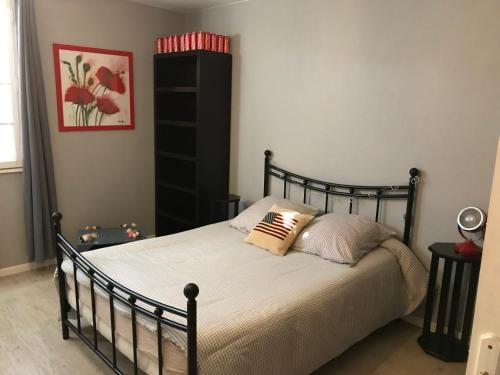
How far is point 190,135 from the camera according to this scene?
4195 millimetres

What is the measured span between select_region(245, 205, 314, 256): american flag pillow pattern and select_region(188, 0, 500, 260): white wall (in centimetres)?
53

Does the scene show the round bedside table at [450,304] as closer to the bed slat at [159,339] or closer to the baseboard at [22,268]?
the bed slat at [159,339]

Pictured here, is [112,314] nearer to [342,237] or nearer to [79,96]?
[342,237]

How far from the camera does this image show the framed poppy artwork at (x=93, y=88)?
356cm

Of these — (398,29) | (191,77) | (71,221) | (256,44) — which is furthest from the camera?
(191,77)

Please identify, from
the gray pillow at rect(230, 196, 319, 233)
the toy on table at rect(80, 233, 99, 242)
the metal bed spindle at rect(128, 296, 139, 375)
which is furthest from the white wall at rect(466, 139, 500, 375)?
the toy on table at rect(80, 233, 99, 242)

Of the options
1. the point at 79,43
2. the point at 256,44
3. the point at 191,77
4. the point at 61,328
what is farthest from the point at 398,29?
the point at 61,328

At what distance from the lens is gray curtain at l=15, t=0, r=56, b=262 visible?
3.23m

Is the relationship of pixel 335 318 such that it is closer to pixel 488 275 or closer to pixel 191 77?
pixel 488 275

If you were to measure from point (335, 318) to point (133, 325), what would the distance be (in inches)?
41.8

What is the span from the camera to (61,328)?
2.73m

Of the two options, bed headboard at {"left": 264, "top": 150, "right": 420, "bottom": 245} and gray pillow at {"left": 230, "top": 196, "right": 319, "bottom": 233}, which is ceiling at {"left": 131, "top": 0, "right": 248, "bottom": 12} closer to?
bed headboard at {"left": 264, "top": 150, "right": 420, "bottom": 245}

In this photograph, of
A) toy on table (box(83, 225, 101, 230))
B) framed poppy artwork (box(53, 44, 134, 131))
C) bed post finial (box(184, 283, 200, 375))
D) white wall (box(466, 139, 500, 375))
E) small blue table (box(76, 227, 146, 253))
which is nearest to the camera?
white wall (box(466, 139, 500, 375))

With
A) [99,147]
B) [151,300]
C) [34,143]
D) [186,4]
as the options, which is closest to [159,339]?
[151,300]
